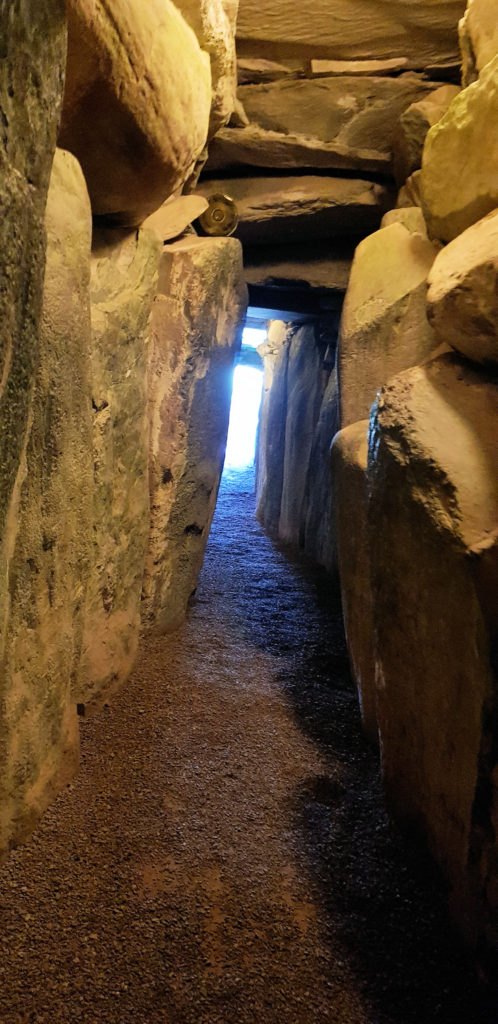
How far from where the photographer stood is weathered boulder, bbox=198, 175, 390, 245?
3.52 meters

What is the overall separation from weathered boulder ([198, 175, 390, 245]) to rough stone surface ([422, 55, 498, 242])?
142 centimetres

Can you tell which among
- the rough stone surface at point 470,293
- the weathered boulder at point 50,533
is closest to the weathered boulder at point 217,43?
the weathered boulder at point 50,533

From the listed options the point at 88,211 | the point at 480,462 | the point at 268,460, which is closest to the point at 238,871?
the point at 480,462

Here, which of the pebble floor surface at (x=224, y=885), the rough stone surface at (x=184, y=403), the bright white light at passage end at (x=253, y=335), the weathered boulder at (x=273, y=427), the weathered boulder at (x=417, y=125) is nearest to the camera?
the pebble floor surface at (x=224, y=885)

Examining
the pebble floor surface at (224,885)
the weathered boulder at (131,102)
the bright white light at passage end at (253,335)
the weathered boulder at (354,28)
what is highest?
the weathered boulder at (354,28)

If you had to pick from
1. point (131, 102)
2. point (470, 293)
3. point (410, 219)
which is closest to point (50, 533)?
point (131, 102)

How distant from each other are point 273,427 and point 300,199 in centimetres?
327

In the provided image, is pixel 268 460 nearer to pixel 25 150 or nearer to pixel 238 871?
pixel 238 871

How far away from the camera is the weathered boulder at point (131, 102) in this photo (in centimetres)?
160

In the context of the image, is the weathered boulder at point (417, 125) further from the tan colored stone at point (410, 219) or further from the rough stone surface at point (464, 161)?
the rough stone surface at point (464, 161)

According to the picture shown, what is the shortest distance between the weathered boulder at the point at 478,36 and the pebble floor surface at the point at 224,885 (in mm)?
2627

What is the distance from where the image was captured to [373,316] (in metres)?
2.66

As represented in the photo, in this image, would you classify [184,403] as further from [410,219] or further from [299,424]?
[299,424]

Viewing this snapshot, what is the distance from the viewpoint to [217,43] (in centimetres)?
263
